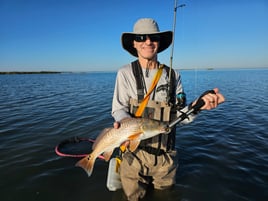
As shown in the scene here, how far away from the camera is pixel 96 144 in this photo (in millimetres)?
3211

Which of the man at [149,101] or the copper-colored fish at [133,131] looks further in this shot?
A: the man at [149,101]

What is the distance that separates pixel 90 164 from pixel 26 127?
295 inches

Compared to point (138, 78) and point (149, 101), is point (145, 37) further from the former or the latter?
point (149, 101)

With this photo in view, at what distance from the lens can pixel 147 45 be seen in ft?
10.8

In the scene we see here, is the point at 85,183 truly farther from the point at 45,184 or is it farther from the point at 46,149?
the point at 46,149

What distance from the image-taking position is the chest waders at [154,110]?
3.21 m

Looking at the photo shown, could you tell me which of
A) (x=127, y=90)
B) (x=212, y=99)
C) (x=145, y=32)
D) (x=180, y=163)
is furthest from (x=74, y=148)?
(x=212, y=99)

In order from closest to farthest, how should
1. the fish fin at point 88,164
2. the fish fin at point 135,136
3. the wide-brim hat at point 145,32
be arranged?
the fish fin at point 135,136 < the wide-brim hat at point 145,32 < the fish fin at point 88,164

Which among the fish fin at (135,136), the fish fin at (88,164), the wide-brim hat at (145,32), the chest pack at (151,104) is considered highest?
the wide-brim hat at (145,32)

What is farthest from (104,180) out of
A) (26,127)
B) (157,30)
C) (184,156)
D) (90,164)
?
(26,127)

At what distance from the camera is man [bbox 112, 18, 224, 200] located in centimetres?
324

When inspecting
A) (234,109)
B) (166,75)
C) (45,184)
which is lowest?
(45,184)


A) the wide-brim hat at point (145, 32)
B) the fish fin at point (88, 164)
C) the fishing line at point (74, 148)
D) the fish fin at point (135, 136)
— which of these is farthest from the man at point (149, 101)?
the fishing line at point (74, 148)

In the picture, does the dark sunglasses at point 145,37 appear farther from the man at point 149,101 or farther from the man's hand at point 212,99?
the man's hand at point 212,99
